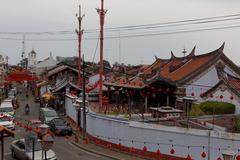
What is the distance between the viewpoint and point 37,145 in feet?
78.6

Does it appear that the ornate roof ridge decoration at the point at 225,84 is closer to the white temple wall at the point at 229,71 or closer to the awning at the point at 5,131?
the white temple wall at the point at 229,71

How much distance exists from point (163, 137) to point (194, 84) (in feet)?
35.1

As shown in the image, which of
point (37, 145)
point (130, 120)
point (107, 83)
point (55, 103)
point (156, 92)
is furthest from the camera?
point (55, 103)

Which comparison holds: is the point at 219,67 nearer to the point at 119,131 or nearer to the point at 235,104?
the point at 235,104

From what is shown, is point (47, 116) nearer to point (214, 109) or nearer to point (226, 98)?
point (214, 109)

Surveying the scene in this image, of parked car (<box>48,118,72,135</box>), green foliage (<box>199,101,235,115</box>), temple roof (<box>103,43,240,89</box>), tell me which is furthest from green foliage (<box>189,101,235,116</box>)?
parked car (<box>48,118,72,135</box>)

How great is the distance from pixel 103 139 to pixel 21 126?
1211 cm

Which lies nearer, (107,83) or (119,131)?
(119,131)

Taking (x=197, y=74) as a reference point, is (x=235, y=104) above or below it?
below

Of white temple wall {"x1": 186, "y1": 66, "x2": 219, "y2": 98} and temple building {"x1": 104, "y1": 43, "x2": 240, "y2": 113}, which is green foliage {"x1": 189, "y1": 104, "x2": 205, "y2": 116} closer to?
temple building {"x1": 104, "y1": 43, "x2": 240, "y2": 113}

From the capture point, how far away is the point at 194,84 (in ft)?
112

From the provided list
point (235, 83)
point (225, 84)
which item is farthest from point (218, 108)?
point (235, 83)

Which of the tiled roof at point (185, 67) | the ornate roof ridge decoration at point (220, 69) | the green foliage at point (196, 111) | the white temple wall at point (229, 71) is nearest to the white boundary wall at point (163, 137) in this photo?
the green foliage at point (196, 111)

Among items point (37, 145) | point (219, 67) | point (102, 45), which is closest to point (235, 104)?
point (219, 67)
